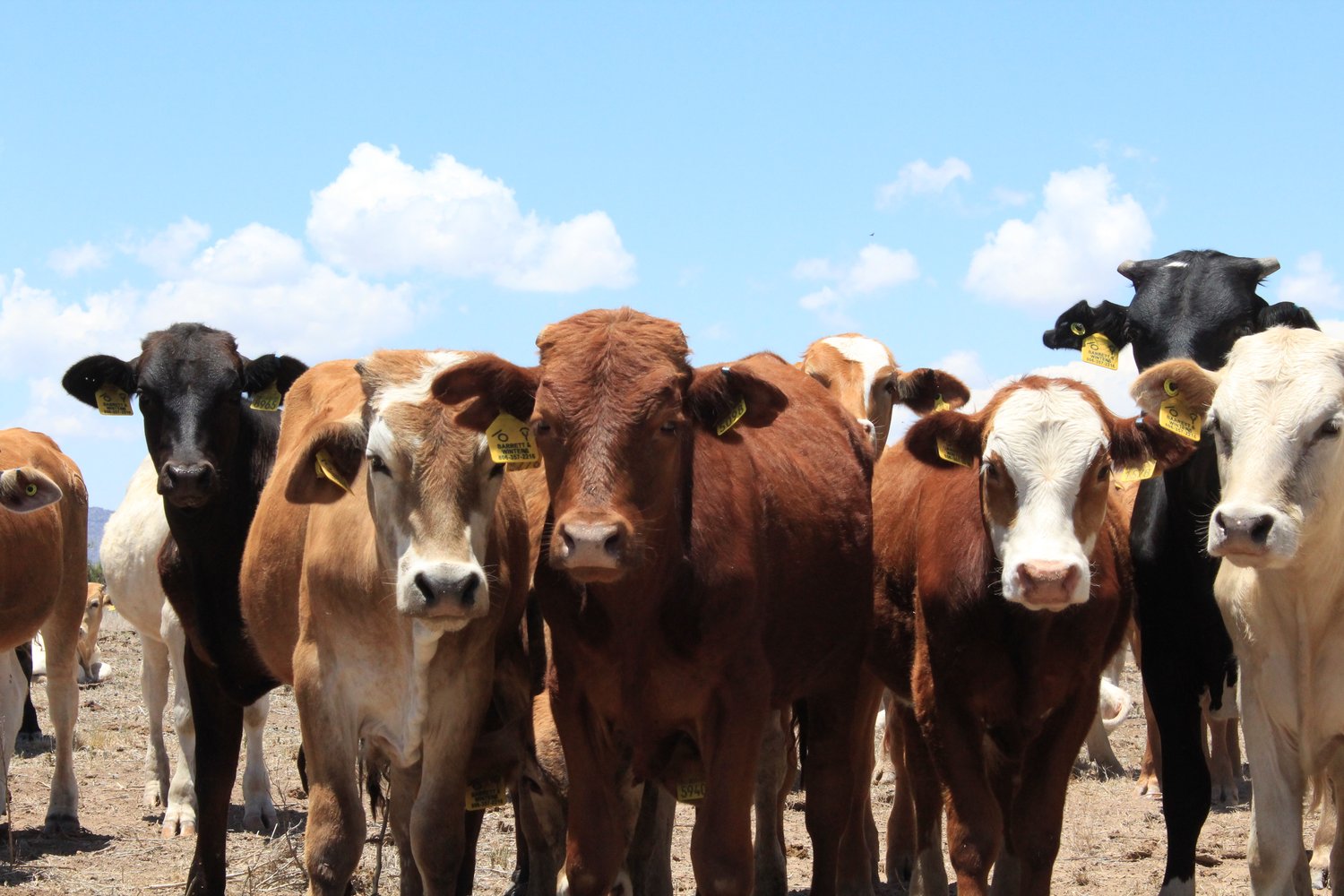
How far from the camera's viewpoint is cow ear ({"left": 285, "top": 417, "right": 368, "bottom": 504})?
5.93 meters

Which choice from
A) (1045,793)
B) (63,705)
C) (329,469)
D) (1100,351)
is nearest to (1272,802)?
(1045,793)

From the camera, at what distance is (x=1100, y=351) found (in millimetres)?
7758

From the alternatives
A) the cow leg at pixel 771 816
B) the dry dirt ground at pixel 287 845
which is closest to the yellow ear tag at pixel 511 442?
the cow leg at pixel 771 816

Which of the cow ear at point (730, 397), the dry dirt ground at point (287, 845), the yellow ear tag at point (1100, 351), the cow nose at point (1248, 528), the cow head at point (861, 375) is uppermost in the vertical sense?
the cow head at point (861, 375)

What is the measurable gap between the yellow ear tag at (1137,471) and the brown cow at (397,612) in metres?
2.36

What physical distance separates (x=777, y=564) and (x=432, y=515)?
150 cm

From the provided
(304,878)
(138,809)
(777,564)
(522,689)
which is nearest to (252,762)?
(138,809)

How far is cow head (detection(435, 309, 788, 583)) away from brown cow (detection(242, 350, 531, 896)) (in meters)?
0.26

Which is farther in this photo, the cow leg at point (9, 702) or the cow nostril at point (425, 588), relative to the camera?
the cow leg at point (9, 702)

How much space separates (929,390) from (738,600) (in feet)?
14.6

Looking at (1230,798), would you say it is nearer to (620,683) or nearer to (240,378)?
(620,683)

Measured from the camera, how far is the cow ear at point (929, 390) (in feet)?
31.3

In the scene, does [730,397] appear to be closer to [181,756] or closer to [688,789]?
[688,789]

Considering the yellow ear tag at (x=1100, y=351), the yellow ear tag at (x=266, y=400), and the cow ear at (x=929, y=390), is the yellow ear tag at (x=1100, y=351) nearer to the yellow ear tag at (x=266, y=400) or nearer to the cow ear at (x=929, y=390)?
the cow ear at (x=929, y=390)
